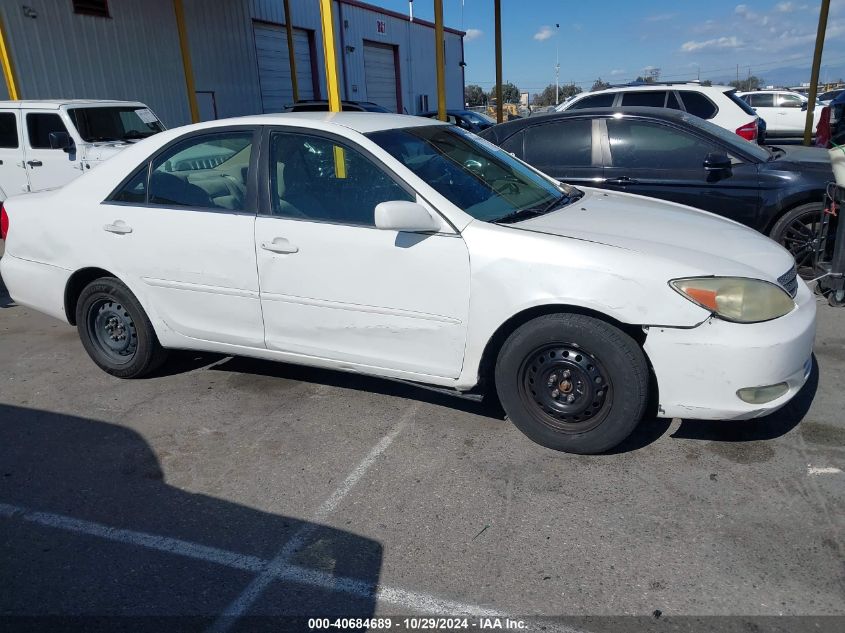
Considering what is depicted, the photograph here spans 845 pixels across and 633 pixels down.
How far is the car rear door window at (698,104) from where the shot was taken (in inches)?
385

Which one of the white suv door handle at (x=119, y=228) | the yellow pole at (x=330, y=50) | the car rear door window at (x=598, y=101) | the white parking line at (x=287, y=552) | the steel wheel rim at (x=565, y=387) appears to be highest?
the yellow pole at (x=330, y=50)

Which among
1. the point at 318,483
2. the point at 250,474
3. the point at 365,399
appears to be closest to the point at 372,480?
the point at 318,483

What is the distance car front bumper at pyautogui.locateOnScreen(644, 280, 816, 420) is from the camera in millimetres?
2980

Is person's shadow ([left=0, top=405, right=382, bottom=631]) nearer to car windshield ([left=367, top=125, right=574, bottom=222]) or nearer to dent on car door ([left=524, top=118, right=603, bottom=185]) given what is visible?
car windshield ([left=367, top=125, right=574, bottom=222])

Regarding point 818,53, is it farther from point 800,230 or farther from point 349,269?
point 349,269

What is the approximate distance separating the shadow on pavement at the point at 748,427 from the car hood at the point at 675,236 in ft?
2.82

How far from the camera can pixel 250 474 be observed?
11.0ft

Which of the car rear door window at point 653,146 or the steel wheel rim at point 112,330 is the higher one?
the car rear door window at point 653,146

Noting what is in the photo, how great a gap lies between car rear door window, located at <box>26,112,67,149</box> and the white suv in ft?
23.7

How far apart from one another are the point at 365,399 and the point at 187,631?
6.42ft

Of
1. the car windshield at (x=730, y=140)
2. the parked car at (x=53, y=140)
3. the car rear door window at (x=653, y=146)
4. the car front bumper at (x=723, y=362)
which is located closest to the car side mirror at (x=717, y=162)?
the car rear door window at (x=653, y=146)

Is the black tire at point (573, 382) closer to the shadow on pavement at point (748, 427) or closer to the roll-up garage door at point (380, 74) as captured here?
the shadow on pavement at point (748, 427)

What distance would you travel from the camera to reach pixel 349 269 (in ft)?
Result: 11.6

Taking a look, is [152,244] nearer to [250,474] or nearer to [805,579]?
[250,474]
